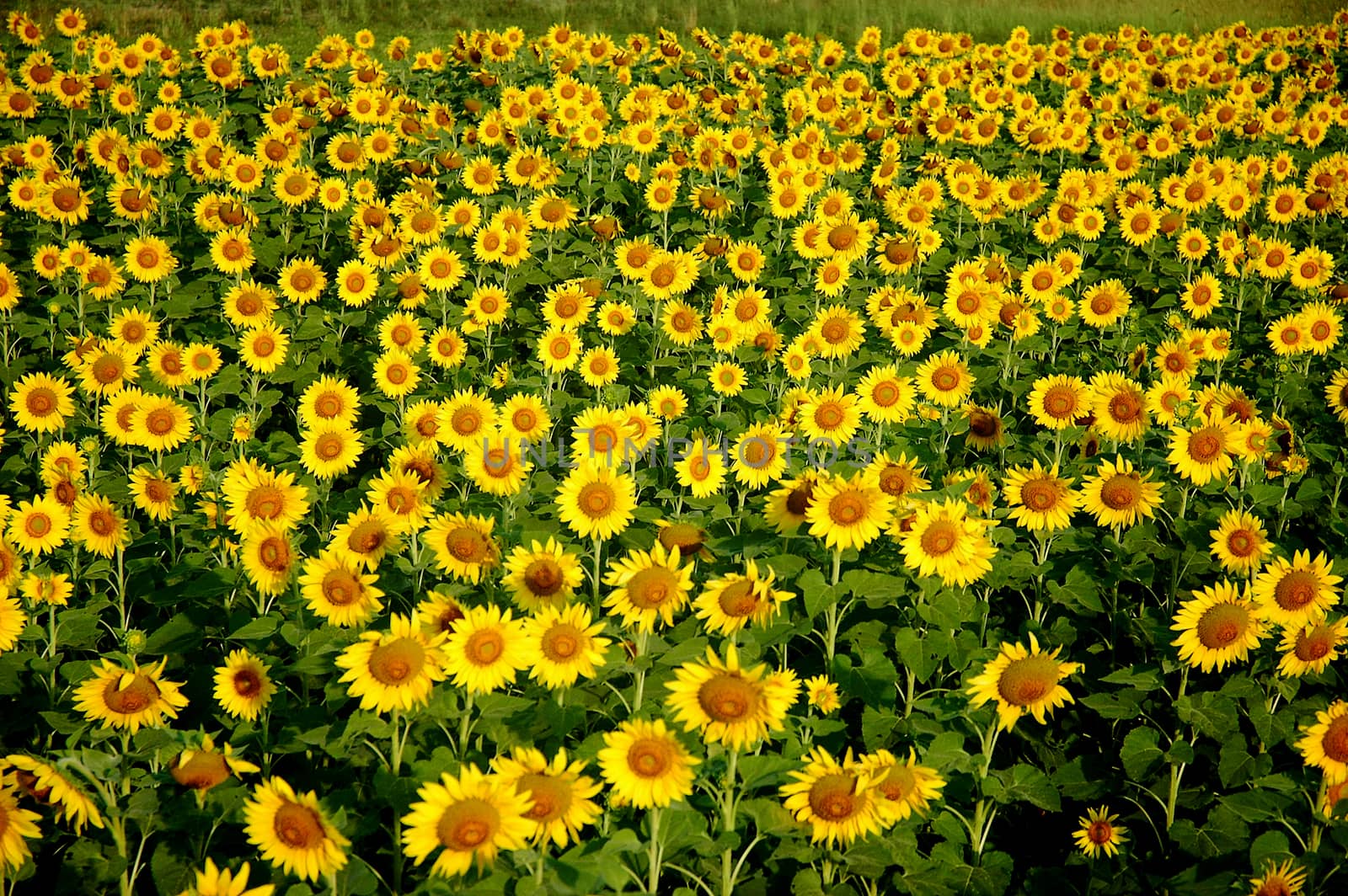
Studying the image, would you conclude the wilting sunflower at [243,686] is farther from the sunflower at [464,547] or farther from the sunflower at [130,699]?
the sunflower at [464,547]

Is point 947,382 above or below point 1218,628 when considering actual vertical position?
above

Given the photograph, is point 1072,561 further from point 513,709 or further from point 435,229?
point 435,229

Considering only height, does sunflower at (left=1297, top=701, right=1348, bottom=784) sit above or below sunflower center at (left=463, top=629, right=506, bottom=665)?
below

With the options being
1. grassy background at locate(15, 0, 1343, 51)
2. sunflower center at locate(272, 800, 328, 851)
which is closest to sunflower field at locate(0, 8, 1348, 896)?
sunflower center at locate(272, 800, 328, 851)

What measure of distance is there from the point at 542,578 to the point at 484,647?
15.3 inches

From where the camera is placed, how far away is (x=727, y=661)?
2.91m

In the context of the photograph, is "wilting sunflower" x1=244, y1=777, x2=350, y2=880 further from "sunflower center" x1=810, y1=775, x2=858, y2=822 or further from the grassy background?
the grassy background

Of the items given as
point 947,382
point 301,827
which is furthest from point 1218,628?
point 301,827

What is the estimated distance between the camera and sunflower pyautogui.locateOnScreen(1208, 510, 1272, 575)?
3797 millimetres

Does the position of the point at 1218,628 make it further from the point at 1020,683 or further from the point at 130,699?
the point at 130,699

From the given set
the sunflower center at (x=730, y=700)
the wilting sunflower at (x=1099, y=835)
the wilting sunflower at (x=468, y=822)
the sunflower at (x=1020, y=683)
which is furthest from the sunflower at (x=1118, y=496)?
the wilting sunflower at (x=468, y=822)

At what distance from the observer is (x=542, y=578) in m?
3.30

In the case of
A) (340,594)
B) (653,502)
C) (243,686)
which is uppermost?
(340,594)

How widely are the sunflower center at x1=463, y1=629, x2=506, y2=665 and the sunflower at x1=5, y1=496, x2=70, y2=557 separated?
267cm
